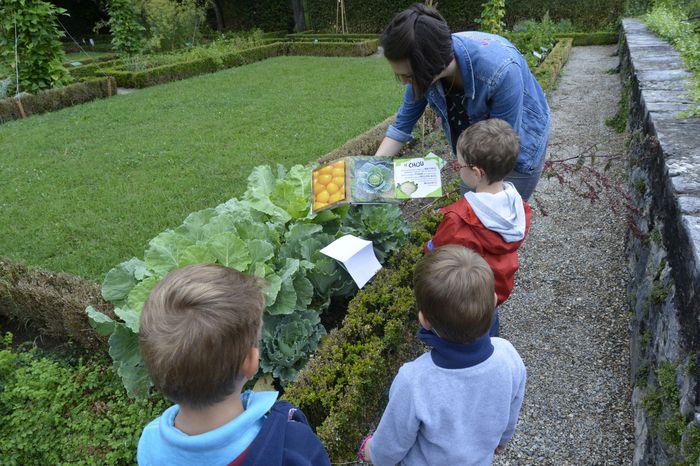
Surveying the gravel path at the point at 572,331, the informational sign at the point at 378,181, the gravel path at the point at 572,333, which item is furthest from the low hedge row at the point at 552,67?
the informational sign at the point at 378,181

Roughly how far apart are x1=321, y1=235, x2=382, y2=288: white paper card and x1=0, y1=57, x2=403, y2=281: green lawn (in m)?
2.17

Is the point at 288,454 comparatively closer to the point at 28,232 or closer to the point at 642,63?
the point at 28,232

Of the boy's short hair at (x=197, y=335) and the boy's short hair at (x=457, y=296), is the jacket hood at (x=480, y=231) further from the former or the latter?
the boy's short hair at (x=197, y=335)

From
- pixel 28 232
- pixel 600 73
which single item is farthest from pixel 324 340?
pixel 600 73

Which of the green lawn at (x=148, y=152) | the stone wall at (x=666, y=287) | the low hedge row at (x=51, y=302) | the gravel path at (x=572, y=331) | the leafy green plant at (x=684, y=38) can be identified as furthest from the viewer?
the green lawn at (x=148, y=152)

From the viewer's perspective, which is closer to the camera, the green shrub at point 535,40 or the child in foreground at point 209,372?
the child in foreground at point 209,372

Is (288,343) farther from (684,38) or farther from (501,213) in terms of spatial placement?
(684,38)

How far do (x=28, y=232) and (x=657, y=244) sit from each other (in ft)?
16.7

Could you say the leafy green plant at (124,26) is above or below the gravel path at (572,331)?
above

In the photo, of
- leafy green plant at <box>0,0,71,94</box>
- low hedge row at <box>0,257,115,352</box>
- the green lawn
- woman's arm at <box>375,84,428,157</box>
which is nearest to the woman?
woman's arm at <box>375,84,428,157</box>

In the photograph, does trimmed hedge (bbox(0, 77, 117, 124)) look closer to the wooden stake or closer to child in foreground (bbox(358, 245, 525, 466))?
the wooden stake

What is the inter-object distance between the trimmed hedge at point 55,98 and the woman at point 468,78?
964 cm

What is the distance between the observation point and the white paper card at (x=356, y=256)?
2699mm

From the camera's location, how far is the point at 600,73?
10.2 metres
